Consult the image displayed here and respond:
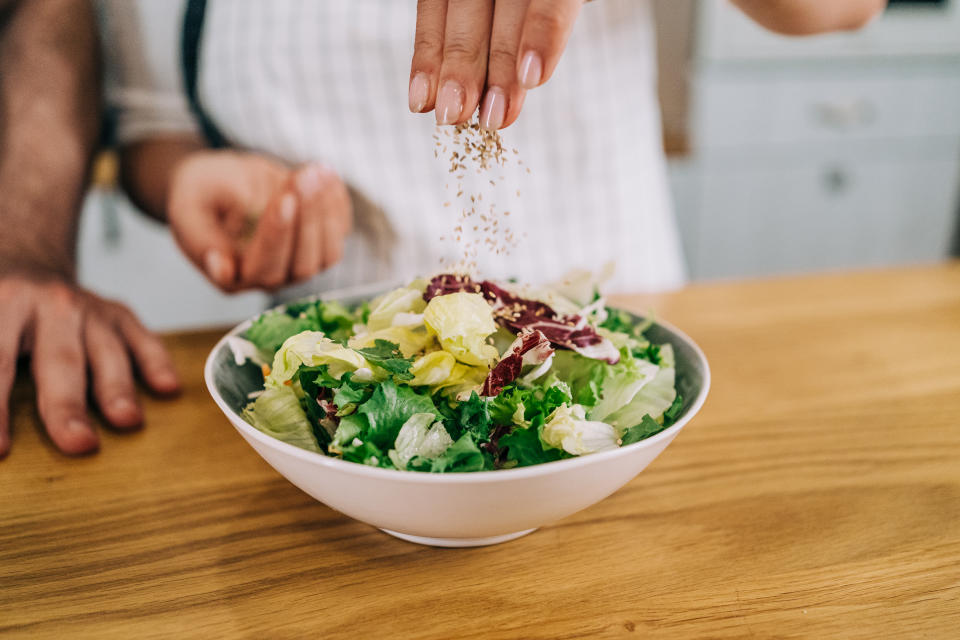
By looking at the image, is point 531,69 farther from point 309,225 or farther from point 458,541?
point 309,225

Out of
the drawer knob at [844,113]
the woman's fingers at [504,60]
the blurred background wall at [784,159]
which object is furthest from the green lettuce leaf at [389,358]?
the drawer knob at [844,113]

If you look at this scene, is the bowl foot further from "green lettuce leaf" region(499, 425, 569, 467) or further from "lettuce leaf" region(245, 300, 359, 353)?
"lettuce leaf" region(245, 300, 359, 353)

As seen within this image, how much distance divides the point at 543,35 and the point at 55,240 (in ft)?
2.90

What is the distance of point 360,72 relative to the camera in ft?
4.17

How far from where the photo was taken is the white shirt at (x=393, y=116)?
4.11 ft

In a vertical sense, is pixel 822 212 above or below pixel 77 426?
below

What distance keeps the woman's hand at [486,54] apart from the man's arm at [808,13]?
81 centimetres

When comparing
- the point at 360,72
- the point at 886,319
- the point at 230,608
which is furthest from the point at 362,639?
the point at 360,72

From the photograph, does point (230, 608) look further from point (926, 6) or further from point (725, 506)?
point (926, 6)

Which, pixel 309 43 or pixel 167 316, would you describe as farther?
pixel 167 316

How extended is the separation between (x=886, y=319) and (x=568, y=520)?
2.39ft

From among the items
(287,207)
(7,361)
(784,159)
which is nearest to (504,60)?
(287,207)

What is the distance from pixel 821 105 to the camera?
274 cm

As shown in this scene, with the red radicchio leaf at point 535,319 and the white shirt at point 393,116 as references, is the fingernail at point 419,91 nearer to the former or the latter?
the red radicchio leaf at point 535,319
